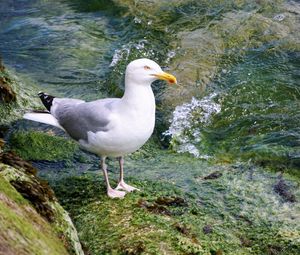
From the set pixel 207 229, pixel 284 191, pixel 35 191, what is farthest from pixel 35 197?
pixel 284 191

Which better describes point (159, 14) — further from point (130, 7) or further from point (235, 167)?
point (235, 167)

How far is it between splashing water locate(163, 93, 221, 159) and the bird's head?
1.58 metres

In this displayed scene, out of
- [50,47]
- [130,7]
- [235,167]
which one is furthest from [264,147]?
[130,7]

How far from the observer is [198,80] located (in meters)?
8.42

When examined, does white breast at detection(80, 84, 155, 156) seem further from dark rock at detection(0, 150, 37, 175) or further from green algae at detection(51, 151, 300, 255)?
dark rock at detection(0, 150, 37, 175)

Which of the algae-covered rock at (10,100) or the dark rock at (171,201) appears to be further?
the algae-covered rock at (10,100)

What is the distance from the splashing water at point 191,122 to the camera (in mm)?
7117

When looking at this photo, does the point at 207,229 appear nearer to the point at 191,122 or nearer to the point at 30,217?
the point at 30,217

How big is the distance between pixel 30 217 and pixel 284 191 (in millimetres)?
2656

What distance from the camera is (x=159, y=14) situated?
1026 cm

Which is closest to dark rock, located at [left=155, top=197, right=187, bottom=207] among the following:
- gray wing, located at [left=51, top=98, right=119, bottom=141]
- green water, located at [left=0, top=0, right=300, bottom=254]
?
green water, located at [left=0, top=0, right=300, bottom=254]

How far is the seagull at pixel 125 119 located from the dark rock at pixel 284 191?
1.31m

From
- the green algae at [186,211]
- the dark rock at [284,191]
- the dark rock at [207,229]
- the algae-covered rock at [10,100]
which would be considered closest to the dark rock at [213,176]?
the green algae at [186,211]

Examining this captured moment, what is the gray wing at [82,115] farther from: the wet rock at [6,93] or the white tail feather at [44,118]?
the wet rock at [6,93]
